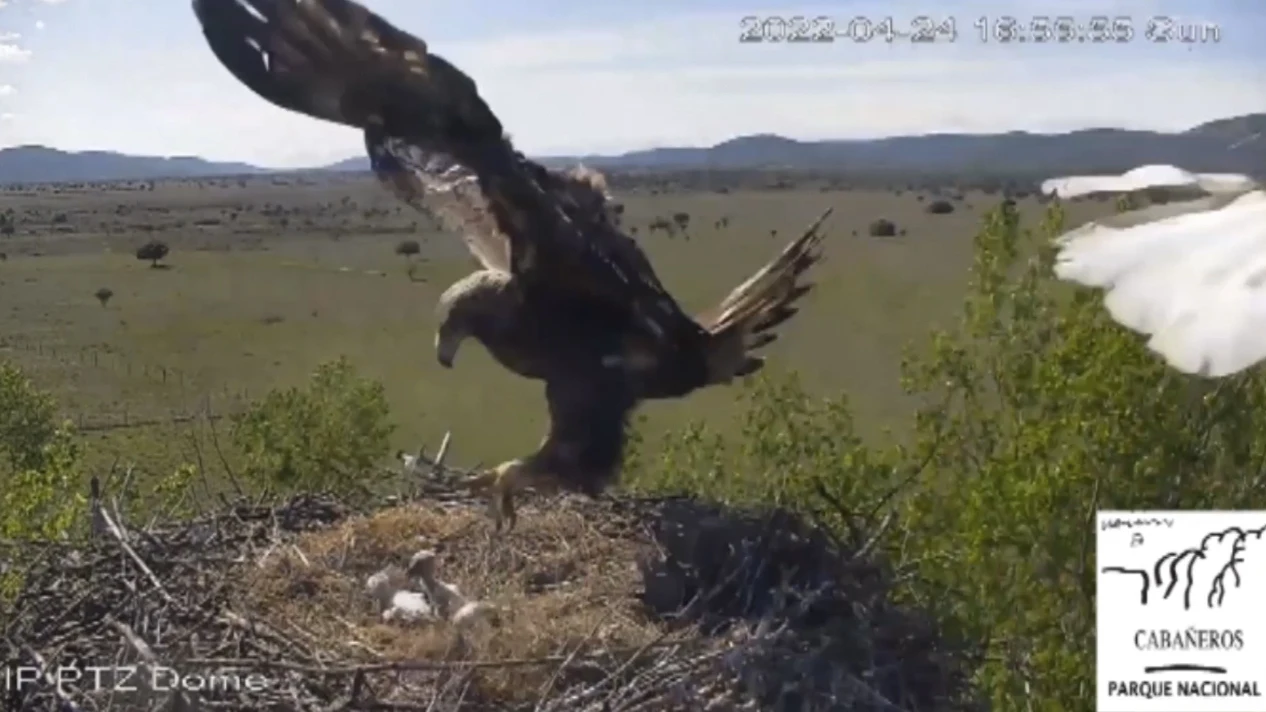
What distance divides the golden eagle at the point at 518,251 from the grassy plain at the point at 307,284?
0.05 meters

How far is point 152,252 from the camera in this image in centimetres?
288

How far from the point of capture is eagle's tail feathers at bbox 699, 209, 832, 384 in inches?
116

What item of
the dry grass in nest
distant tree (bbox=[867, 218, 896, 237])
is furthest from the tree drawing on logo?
the dry grass in nest

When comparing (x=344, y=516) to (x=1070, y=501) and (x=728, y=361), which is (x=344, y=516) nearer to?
(x=728, y=361)

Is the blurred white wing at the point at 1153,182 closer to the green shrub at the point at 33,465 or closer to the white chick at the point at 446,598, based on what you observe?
the white chick at the point at 446,598

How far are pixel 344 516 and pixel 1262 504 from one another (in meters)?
1.90

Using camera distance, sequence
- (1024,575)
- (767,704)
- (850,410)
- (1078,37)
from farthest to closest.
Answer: (1024,575) → (850,410) → (1078,37) → (767,704)

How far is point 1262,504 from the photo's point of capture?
3.07m

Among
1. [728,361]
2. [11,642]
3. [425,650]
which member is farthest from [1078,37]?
[11,642]

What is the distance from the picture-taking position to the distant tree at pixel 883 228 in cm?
289

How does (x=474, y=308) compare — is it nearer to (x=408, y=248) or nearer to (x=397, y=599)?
(x=408, y=248)

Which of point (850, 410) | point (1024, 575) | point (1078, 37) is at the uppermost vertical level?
point (1078, 37)

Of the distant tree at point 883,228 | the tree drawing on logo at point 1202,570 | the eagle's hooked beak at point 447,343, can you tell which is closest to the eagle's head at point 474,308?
the eagle's hooked beak at point 447,343

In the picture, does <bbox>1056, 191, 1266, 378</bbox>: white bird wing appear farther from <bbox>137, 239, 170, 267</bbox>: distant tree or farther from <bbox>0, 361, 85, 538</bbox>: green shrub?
<bbox>0, 361, 85, 538</bbox>: green shrub
